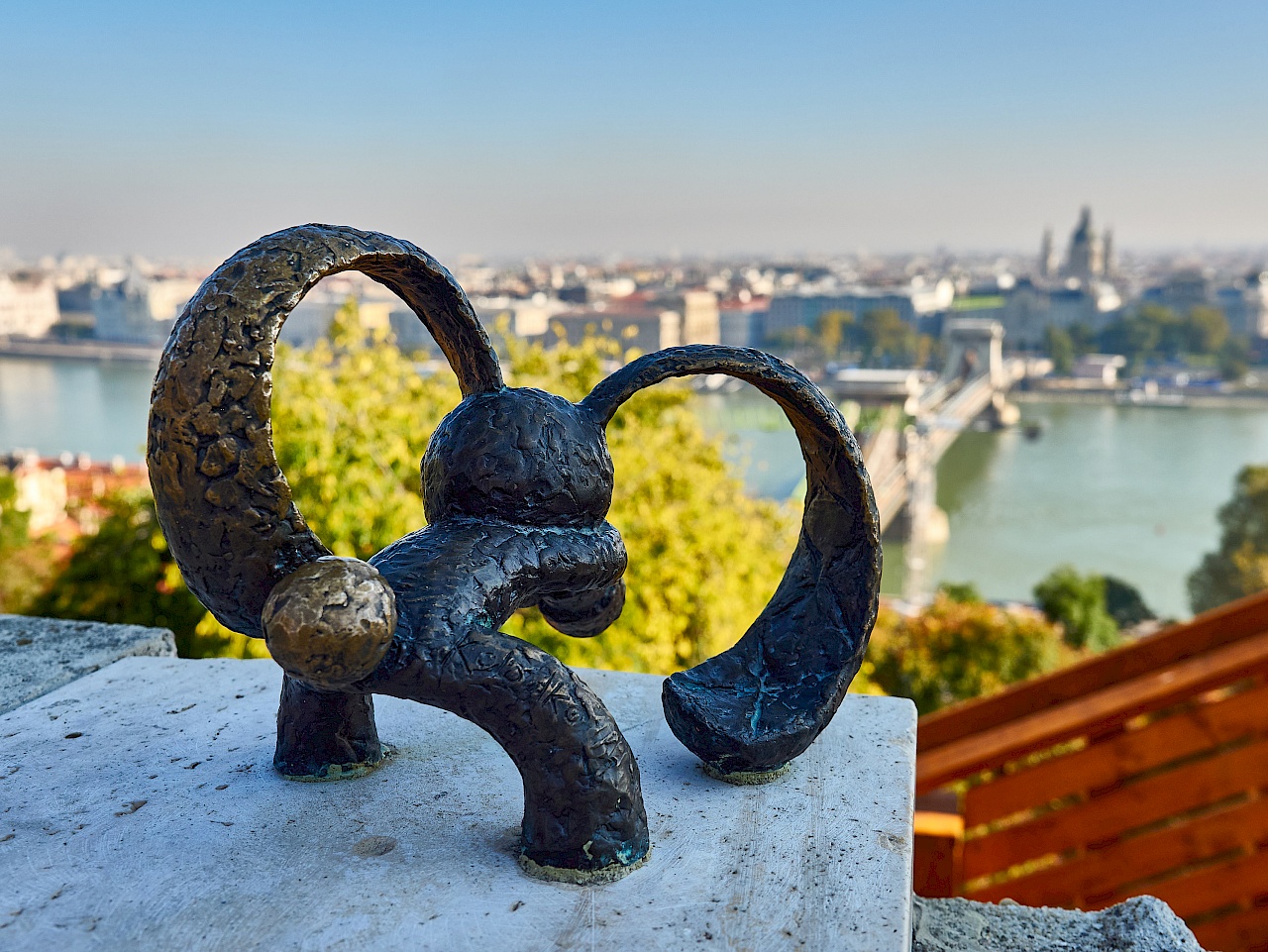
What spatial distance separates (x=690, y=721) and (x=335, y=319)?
21.6ft

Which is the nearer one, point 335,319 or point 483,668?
point 483,668

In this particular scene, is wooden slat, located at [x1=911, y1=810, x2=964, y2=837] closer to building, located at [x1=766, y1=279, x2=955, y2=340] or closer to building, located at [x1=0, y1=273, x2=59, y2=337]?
building, located at [x1=0, y1=273, x2=59, y2=337]

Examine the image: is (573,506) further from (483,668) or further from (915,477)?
(915,477)

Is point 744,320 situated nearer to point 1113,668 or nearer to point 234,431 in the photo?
point 1113,668

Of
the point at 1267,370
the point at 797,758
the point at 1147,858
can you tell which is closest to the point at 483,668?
the point at 797,758

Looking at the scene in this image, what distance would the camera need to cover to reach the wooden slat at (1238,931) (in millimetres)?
2732

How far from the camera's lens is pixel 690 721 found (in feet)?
6.57

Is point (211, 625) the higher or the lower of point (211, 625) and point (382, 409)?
the lower

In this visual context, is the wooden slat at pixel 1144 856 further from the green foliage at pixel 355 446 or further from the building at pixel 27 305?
the building at pixel 27 305

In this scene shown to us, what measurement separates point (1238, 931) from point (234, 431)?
283 cm

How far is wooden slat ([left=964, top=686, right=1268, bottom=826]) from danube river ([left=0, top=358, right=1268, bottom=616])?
1772cm

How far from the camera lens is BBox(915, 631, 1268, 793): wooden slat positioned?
8.52ft

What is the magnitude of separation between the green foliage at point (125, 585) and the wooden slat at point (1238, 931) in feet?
22.6

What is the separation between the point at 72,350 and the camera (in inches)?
1228
